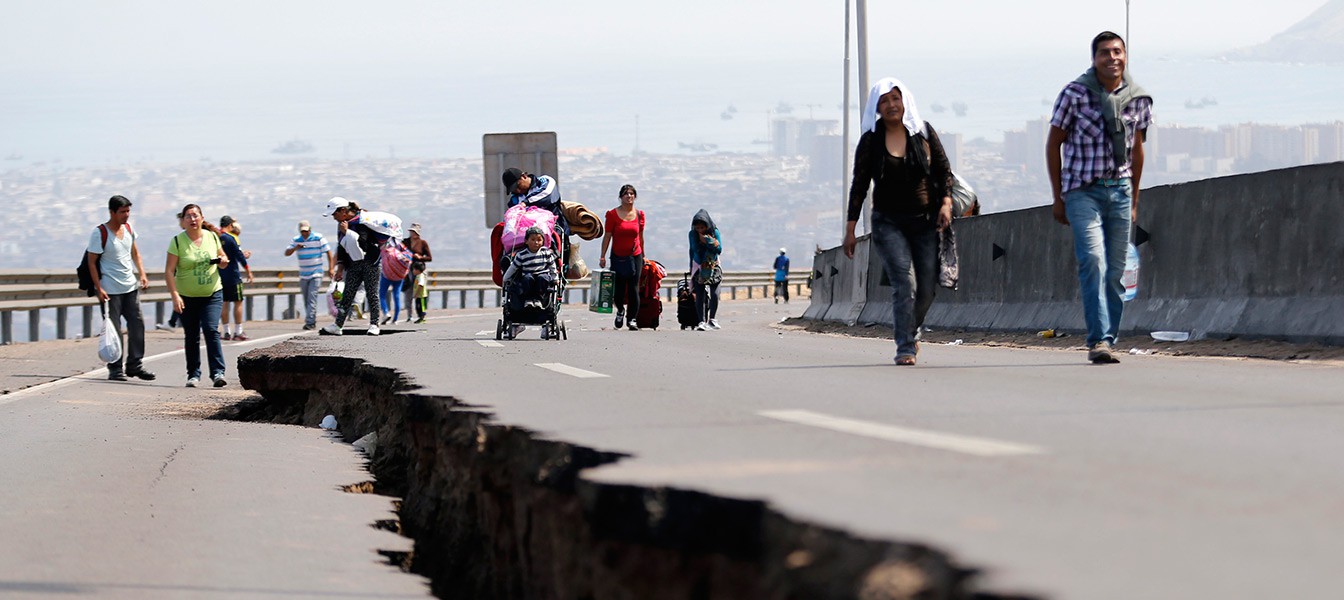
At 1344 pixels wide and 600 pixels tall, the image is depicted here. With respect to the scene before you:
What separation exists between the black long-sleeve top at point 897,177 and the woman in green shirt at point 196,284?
24.2ft

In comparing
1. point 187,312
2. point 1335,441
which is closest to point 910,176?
point 1335,441

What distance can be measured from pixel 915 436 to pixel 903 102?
5001 mm

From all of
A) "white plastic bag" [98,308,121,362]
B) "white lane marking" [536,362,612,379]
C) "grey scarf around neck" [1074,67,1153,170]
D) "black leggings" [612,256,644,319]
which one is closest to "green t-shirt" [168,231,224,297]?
"white plastic bag" [98,308,121,362]

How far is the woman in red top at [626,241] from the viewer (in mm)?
20609

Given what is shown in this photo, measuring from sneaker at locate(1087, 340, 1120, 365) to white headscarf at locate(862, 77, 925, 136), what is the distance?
1.64 m

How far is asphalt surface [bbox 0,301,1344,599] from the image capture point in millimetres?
3561

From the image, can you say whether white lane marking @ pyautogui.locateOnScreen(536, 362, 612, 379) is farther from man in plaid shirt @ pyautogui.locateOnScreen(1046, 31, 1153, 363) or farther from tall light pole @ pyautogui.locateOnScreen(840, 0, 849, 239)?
tall light pole @ pyautogui.locateOnScreen(840, 0, 849, 239)

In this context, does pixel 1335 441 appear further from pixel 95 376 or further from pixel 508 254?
pixel 95 376

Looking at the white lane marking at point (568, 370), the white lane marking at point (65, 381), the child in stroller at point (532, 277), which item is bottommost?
the white lane marking at point (65, 381)

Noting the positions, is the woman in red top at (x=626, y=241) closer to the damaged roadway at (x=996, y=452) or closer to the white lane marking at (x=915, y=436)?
the damaged roadway at (x=996, y=452)

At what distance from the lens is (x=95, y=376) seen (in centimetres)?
1673

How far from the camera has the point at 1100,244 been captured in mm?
10312

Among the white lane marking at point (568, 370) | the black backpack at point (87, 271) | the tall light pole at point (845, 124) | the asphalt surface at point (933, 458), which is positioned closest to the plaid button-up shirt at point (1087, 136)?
the asphalt surface at point (933, 458)

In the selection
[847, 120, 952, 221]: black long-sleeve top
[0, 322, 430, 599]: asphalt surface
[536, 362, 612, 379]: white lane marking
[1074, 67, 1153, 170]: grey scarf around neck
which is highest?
[1074, 67, 1153, 170]: grey scarf around neck
